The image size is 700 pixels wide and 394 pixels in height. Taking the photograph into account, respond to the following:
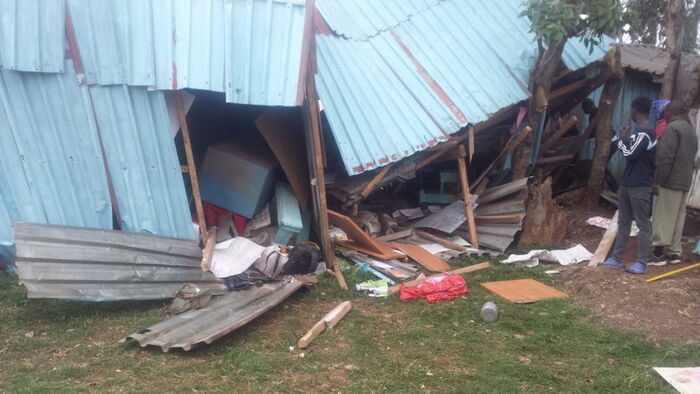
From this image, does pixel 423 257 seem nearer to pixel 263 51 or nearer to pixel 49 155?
pixel 263 51

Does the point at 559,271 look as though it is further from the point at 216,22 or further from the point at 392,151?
the point at 216,22

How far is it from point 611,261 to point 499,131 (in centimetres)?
286

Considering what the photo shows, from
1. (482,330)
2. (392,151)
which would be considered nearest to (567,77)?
(392,151)

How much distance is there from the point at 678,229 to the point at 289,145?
440cm

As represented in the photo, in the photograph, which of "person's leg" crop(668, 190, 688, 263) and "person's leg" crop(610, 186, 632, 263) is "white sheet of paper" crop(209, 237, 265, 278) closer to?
"person's leg" crop(610, 186, 632, 263)

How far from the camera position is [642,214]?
617cm

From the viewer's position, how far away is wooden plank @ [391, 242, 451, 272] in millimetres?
6711

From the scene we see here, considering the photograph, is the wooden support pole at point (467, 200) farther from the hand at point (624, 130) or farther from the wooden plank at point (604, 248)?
the hand at point (624, 130)

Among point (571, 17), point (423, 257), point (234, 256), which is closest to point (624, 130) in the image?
point (571, 17)

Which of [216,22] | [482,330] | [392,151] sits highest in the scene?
[216,22]

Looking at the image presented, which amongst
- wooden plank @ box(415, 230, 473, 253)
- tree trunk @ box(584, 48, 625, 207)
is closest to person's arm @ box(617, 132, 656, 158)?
wooden plank @ box(415, 230, 473, 253)

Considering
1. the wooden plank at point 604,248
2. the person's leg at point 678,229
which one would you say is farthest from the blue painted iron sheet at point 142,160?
the person's leg at point 678,229

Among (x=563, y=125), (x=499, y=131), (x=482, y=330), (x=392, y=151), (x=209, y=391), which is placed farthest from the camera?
(x=563, y=125)

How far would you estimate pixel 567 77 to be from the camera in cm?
898
